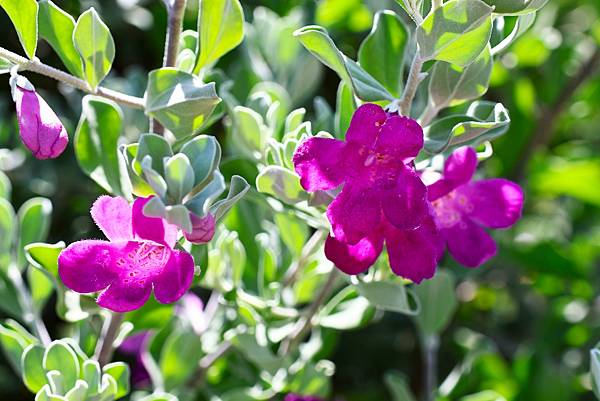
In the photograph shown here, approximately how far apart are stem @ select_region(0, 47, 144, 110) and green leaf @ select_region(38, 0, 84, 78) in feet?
0.17

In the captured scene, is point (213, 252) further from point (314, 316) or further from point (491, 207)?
point (491, 207)

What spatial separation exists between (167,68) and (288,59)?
2.29 ft

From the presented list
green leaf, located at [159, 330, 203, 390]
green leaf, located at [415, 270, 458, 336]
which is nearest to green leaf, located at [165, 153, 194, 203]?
green leaf, located at [159, 330, 203, 390]

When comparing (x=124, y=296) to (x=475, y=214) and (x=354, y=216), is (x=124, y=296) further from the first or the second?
(x=475, y=214)

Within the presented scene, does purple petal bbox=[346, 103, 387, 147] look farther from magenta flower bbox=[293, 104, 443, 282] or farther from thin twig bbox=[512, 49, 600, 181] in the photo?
thin twig bbox=[512, 49, 600, 181]

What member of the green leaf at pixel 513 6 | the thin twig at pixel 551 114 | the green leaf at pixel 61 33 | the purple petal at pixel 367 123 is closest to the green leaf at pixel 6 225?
the green leaf at pixel 61 33

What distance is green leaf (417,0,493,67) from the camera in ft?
2.97

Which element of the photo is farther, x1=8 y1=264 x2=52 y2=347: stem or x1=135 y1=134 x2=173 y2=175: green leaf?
x1=8 y1=264 x2=52 y2=347: stem

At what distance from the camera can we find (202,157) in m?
0.97

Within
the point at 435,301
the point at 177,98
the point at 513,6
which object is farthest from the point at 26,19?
the point at 435,301

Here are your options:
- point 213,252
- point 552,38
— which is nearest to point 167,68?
point 213,252

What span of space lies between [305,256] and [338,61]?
424 millimetres

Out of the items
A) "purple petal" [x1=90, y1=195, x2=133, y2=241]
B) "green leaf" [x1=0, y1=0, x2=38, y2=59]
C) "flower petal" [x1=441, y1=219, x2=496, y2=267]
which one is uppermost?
"green leaf" [x1=0, y1=0, x2=38, y2=59]

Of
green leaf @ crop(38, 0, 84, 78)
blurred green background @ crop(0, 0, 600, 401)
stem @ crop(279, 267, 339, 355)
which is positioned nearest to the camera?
green leaf @ crop(38, 0, 84, 78)
